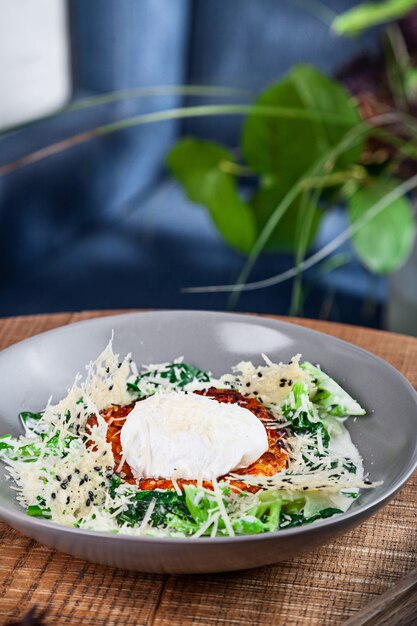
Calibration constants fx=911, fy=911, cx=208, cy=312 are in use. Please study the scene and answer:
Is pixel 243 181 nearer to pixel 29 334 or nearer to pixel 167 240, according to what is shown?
pixel 167 240

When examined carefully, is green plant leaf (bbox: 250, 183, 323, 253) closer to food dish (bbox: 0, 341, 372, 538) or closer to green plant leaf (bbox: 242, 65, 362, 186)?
green plant leaf (bbox: 242, 65, 362, 186)

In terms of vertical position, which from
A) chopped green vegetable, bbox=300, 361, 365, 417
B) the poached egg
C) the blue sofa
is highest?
the poached egg

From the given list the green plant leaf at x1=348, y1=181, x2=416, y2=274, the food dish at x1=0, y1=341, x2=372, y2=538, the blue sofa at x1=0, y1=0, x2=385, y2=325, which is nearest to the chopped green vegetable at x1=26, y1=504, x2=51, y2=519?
the food dish at x1=0, y1=341, x2=372, y2=538

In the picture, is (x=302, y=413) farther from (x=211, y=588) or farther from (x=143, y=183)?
(x=143, y=183)

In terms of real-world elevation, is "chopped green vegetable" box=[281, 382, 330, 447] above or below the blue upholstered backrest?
above

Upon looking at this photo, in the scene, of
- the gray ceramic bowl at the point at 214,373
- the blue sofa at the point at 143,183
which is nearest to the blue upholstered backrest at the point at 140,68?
the blue sofa at the point at 143,183

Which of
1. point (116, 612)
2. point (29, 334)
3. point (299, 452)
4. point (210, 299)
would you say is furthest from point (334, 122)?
point (116, 612)

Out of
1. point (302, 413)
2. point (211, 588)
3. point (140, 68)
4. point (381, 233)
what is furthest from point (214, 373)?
point (140, 68)
